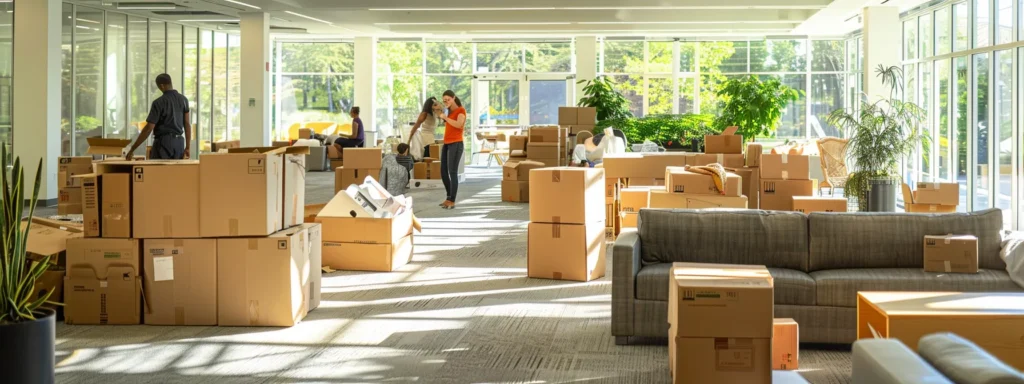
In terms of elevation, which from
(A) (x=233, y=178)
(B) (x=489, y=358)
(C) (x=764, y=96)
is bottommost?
(B) (x=489, y=358)

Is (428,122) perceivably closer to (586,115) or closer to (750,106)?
(586,115)

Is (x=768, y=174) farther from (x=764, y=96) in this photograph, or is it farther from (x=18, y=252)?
(x=18, y=252)

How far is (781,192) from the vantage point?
1024 centimetres

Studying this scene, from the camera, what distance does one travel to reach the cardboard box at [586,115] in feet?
52.1

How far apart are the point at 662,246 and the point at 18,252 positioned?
9.98 ft

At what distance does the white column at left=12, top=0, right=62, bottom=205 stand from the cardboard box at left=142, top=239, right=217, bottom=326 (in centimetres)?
834

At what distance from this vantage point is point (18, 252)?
145 inches

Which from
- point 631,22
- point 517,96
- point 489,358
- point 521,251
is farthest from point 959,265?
point 517,96

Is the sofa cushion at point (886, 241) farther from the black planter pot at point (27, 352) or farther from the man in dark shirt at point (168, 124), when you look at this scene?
the man in dark shirt at point (168, 124)

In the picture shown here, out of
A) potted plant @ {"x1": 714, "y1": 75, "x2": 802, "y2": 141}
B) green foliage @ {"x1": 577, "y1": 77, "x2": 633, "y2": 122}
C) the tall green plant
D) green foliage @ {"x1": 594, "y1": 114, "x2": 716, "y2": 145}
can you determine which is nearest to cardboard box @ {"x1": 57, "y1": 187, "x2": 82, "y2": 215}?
the tall green plant

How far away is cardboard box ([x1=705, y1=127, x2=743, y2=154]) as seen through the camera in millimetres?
10672

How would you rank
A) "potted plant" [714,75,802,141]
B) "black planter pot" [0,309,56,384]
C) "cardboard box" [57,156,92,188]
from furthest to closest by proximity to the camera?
"potted plant" [714,75,802,141] → "cardboard box" [57,156,92,188] → "black planter pot" [0,309,56,384]

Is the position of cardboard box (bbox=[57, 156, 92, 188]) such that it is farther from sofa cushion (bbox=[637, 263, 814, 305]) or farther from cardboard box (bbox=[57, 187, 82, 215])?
sofa cushion (bbox=[637, 263, 814, 305])

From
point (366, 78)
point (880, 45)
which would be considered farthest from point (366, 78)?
point (880, 45)
